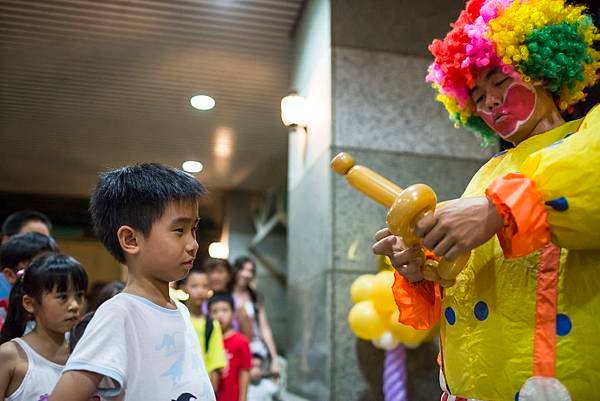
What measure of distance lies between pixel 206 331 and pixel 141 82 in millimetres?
3951

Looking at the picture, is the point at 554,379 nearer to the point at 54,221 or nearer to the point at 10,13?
the point at 10,13

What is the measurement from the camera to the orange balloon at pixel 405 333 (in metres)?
3.77

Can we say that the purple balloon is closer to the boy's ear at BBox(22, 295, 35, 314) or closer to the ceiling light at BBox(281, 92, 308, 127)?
the ceiling light at BBox(281, 92, 308, 127)

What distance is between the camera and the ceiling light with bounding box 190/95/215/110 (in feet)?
24.6

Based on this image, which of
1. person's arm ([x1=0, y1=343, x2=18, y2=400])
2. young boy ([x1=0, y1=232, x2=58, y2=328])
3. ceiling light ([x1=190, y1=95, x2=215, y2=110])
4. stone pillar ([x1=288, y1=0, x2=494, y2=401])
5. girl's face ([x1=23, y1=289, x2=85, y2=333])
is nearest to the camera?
person's arm ([x1=0, y1=343, x2=18, y2=400])

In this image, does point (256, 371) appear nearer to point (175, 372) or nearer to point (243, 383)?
point (243, 383)

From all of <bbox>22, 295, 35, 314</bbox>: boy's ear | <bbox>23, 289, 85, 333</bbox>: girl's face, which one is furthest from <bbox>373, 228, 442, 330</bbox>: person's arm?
<bbox>22, 295, 35, 314</bbox>: boy's ear

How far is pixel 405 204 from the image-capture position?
1.45 meters

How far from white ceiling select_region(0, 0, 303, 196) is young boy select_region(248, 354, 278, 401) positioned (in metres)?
2.90

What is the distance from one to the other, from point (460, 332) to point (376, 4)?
3529 millimetres

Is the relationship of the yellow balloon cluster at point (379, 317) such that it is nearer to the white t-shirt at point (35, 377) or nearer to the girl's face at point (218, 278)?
the girl's face at point (218, 278)

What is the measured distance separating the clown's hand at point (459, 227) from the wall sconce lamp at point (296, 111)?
3.73 metres

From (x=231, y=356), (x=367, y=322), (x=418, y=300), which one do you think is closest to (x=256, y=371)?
(x=231, y=356)

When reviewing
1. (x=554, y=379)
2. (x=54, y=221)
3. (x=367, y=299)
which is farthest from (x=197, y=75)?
(x=54, y=221)
